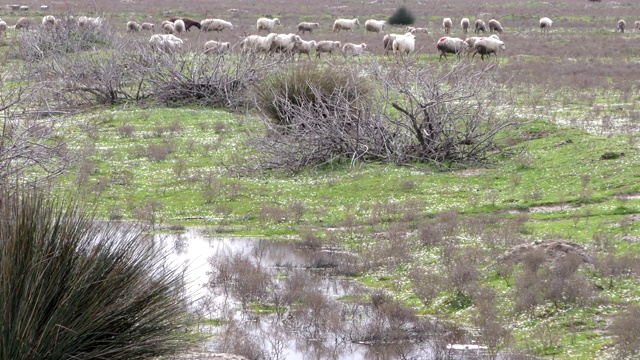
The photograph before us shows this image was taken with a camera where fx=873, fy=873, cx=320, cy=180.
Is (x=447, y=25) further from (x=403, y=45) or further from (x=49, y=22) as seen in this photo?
(x=49, y=22)

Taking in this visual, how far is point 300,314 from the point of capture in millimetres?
10211

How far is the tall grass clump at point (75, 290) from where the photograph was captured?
17.8ft

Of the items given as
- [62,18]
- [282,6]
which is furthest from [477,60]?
[282,6]

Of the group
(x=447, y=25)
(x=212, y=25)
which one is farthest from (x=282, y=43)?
(x=447, y=25)

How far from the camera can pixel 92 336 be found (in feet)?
19.3

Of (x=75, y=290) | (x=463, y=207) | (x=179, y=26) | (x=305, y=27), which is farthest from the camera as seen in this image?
(x=305, y=27)

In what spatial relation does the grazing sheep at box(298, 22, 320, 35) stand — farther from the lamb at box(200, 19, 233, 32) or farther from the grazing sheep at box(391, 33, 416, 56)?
the grazing sheep at box(391, 33, 416, 56)

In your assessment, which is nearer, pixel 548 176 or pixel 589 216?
pixel 589 216

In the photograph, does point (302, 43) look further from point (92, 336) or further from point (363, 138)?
point (92, 336)

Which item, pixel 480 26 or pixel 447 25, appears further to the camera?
pixel 447 25

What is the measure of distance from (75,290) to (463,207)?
392 inches

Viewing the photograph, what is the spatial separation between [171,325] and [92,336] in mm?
751

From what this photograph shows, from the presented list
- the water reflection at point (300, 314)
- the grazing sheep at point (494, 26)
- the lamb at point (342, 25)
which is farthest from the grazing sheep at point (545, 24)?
the water reflection at point (300, 314)

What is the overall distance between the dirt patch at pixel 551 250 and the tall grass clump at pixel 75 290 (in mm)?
5891
